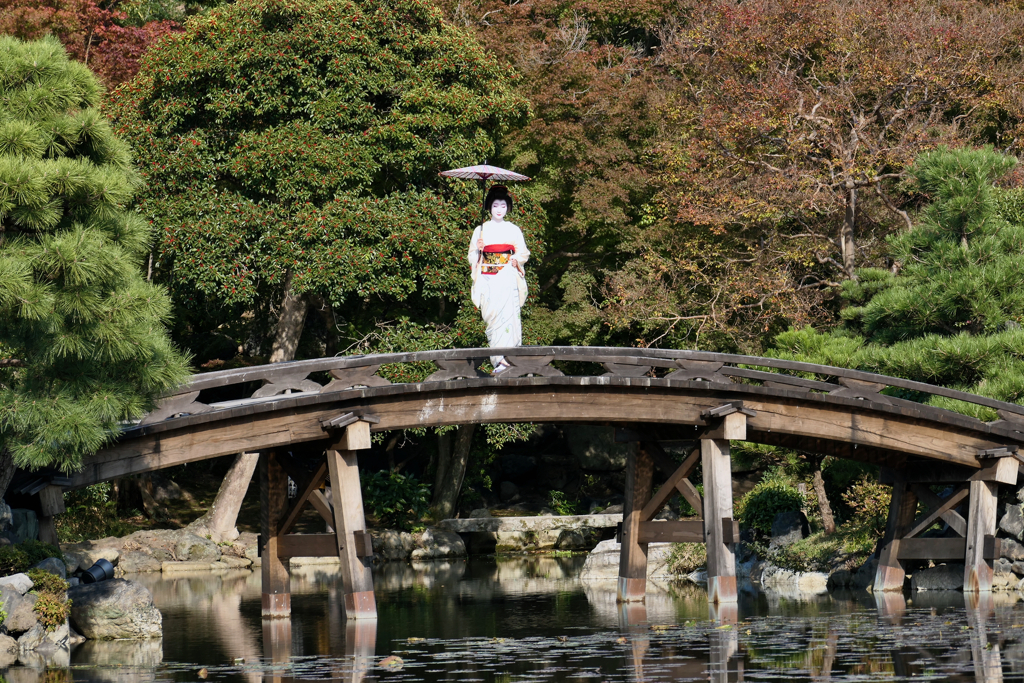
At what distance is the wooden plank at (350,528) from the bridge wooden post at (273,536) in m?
1.50

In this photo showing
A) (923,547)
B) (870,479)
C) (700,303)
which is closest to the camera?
(923,547)

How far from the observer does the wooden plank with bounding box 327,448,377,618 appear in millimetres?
14859

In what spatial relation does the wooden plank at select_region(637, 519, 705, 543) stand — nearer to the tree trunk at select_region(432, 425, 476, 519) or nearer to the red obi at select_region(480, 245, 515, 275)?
the red obi at select_region(480, 245, 515, 275)

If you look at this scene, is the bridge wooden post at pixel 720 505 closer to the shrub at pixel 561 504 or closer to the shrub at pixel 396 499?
the shrub at pixel 396 499

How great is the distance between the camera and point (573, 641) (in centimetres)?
1309

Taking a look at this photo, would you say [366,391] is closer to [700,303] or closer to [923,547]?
[923,547]

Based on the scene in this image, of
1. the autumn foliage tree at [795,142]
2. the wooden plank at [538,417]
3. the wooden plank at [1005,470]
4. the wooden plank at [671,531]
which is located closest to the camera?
the wooden plank at [538,417]

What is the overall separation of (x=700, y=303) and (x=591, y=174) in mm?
3923

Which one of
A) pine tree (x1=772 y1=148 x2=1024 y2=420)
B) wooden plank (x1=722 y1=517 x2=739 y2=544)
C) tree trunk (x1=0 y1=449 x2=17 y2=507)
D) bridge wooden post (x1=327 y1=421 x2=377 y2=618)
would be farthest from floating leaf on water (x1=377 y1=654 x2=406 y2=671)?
pine tree (x1=772 y1=148 x2=1024 y2=420)

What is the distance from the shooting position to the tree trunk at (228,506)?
93.7 ft

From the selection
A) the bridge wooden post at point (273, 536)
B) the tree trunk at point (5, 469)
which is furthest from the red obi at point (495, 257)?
the tree trunk at point (5, 469)

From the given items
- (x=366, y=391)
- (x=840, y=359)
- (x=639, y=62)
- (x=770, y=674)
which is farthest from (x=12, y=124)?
(x=639, y=62)

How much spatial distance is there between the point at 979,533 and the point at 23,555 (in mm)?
12439

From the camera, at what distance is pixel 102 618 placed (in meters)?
14.3
